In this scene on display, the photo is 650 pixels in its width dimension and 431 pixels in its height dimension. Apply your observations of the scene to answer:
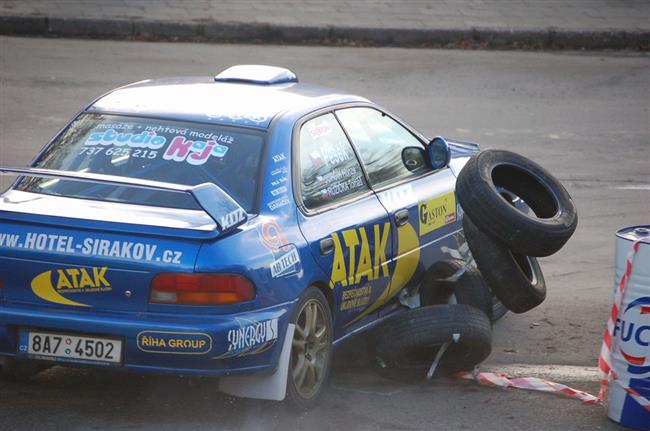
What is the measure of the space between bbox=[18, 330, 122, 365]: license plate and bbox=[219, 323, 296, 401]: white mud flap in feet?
1.87

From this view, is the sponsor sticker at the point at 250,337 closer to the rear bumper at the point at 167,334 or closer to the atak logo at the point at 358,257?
the rear bumper at the point at 167,334

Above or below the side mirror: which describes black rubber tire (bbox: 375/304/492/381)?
below

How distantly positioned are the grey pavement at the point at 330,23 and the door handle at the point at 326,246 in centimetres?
1148

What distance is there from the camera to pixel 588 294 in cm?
852

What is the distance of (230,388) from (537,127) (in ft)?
28.0

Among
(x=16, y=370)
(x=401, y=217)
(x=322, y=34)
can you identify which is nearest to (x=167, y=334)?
(x=16, y=370)

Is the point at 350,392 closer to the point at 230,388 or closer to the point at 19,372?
the point at 230,388

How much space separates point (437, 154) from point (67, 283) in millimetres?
2801

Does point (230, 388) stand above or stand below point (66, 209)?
below

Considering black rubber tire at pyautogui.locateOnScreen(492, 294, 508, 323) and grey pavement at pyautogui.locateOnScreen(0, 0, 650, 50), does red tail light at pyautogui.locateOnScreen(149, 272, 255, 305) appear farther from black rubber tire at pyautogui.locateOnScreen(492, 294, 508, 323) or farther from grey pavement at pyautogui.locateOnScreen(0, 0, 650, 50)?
grey pavement at pyautogui.locateOnScreen(0, 0, 650, 50)

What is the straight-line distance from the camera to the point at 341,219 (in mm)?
6324

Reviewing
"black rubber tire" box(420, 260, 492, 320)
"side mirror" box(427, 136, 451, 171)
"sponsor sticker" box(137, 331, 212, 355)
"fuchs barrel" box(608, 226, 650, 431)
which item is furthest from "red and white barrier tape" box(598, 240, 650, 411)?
"sponsor sticker" box(137, 331, 212, 355)

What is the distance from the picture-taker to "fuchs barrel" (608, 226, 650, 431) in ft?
19.2

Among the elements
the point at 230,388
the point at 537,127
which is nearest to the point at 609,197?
the point at 537,127
